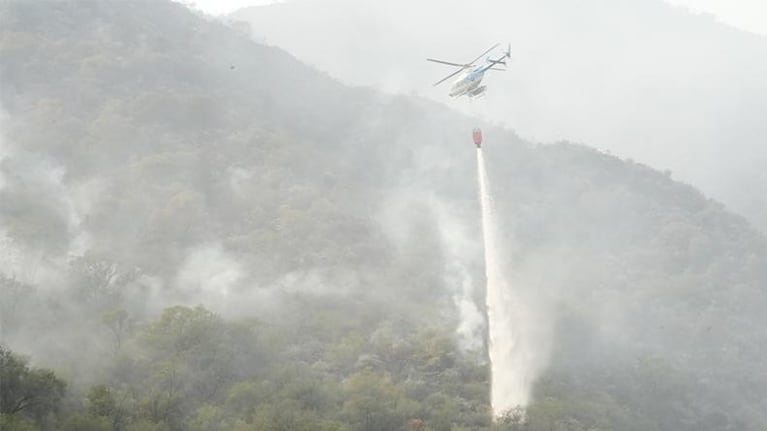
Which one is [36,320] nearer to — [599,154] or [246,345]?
[246,345]

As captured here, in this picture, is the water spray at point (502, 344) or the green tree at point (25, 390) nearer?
the green tree at point (25, 390)

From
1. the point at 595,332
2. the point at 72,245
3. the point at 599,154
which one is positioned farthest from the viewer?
the point at 599,154

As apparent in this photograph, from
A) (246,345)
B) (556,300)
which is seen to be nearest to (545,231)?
(556,300)

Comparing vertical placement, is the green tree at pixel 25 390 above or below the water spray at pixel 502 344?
below

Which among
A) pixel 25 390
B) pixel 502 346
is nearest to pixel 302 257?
pixel 502 346

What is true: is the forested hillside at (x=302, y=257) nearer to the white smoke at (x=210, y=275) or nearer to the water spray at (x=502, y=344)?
the white smoke at (x=210, y=275)

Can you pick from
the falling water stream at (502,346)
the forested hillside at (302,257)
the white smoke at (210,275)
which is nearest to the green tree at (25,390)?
the forested hillside at (302,257)

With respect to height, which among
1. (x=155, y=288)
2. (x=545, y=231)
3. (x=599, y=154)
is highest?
(x=599, y=154)

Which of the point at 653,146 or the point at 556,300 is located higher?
the point at 653,146

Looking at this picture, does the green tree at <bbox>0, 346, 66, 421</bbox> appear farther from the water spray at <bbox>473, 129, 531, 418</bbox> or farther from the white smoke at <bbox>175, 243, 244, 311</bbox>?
the white smoke at <bbox>175, 243, 244, 311</bbox>

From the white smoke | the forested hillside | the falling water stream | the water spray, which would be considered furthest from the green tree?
the white smoke
